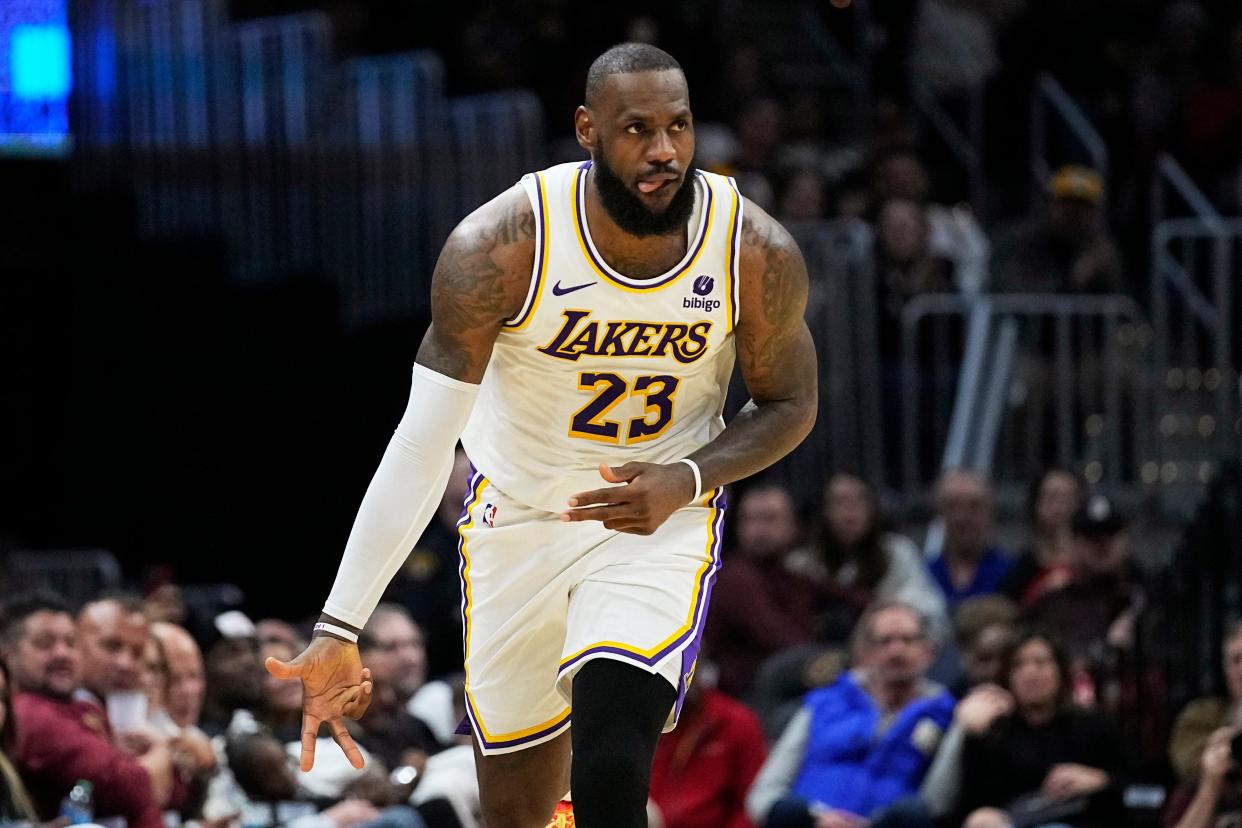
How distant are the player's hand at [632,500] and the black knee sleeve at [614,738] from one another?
13.5 inches

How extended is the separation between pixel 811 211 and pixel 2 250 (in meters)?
5.02

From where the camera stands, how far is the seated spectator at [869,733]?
8969 millimetres

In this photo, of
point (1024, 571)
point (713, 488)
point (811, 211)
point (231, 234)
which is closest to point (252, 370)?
point (231, 234)

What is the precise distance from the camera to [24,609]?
27.5ft

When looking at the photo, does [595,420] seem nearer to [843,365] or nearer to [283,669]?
[283,669]

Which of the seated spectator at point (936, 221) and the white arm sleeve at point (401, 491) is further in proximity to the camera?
the seated spectator at point (936, 221)

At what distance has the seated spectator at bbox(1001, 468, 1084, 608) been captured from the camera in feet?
35.1

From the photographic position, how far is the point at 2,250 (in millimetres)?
13820

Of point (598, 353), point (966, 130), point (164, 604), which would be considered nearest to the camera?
point (598, 353)

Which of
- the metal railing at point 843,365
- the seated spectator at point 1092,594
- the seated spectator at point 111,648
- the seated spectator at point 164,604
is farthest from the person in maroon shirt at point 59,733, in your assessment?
the metal railing at point 843,365

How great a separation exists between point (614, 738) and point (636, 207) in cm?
126

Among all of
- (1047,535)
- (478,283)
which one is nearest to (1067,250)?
(1047,535)

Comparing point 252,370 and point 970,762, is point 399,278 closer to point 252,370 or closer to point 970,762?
point 252,370

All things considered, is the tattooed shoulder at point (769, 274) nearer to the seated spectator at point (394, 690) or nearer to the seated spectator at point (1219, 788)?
the seated spectator at point (1219, 788)
